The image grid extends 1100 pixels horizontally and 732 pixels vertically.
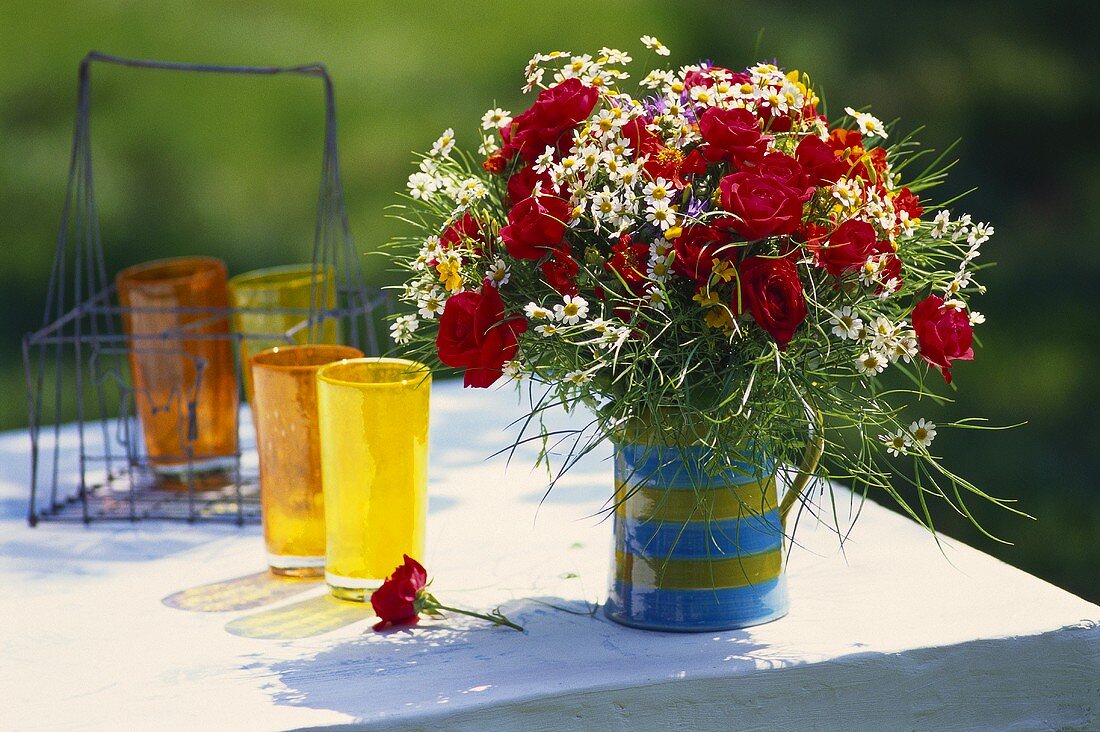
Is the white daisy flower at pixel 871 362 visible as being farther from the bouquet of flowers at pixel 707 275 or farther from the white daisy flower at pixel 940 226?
the white daisy flower at pixel 940 226

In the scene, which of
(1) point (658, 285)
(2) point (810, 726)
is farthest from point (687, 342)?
(2) point (810, 726)

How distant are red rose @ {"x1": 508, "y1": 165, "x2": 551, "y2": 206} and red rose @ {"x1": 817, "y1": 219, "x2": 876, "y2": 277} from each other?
0.19m

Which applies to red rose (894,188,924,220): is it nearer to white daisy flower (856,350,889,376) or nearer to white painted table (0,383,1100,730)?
white daisy flower (856,350,889,376)

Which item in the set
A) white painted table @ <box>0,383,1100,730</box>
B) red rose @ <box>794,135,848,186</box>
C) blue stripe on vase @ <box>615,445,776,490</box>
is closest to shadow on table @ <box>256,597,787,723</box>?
white painted table @ <box>0,383,1100,730</box>

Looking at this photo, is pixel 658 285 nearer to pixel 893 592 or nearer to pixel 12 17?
pixel 893 592

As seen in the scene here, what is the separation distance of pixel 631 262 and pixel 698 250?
5 cm

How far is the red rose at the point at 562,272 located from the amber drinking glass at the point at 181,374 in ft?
1.71

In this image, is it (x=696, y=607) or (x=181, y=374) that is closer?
(x=696, y=607)

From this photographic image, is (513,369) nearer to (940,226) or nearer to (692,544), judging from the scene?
(692,544)

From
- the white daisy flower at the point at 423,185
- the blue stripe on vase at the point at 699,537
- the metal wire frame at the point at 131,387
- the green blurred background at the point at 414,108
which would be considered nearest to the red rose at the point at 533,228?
the white daisy flower at the point at 423,185

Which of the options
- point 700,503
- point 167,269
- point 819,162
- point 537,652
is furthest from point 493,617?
point 167,269

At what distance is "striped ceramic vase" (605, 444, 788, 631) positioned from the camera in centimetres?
91

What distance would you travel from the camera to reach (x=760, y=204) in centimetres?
81

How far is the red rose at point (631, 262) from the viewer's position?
2.79 feet
